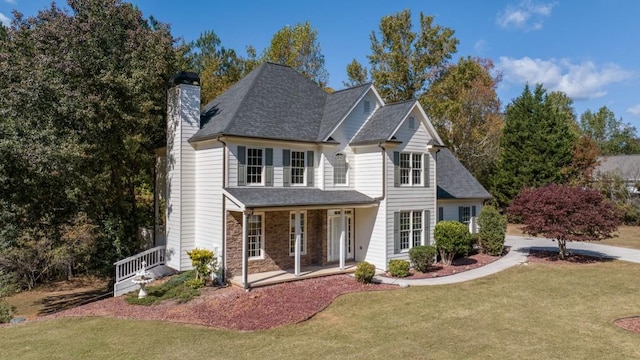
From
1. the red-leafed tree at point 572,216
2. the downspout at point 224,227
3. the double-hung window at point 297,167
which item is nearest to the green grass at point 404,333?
the downspout at point 224,227

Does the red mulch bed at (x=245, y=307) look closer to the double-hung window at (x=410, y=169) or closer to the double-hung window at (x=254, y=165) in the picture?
the double-hung window at (x=254, y=165)

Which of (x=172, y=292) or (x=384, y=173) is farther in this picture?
(x=384, y=173)

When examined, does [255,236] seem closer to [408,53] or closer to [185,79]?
[185,79]

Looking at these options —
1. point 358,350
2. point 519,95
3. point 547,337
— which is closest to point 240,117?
point 358,350

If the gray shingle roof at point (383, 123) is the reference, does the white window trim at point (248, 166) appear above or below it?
below

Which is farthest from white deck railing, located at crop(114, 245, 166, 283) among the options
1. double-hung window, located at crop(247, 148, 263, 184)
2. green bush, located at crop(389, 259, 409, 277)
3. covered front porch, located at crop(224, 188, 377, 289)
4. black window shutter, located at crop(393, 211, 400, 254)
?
black window shutter, located at crop(393, 211, 400, 254)

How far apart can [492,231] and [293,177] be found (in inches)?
465

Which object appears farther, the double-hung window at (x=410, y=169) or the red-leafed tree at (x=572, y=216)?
the double-hung window at (x=410, y=169)

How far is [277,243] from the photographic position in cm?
1848

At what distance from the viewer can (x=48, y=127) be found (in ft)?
57.7

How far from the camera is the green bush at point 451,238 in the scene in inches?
790

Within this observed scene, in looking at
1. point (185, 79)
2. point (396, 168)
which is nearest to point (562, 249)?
point (396, 168)

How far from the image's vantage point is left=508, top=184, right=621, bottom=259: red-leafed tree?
64.7ft

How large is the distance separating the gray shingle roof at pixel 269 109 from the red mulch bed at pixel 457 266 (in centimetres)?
795
